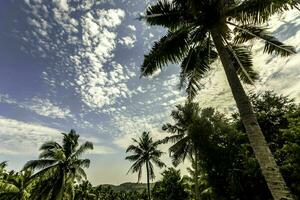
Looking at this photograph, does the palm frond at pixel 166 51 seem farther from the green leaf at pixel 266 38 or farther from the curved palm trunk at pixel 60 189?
the curved palm trunk at pixel 60 189

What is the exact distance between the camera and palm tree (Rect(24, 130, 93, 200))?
2213 centimetres

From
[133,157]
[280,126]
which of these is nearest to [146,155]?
[133,157]

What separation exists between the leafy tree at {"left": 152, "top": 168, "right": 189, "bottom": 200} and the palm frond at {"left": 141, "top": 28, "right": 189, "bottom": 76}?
33496 mm

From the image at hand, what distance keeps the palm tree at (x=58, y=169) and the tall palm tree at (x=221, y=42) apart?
1630 cm

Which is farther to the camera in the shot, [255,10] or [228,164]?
[228,164]

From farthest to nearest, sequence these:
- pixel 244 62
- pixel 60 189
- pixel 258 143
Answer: pixel 60 189 < pixel 244 62 < pixel 258 143

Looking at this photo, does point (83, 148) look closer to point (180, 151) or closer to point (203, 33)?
point (180, 151)

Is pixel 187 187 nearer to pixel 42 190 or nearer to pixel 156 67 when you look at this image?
pixel 42 190

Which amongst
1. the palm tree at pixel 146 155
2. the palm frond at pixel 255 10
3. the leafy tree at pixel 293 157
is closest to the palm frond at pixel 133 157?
the palm tree at pixel 146 155

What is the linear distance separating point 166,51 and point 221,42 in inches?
86.5

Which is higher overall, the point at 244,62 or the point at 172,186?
the point at 172,186

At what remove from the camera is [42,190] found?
2220cm

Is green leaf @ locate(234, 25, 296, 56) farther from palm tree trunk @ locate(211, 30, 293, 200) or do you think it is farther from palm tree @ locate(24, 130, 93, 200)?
palm tree @ locate(24, 130, 93, 200)

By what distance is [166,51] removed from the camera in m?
9.35
